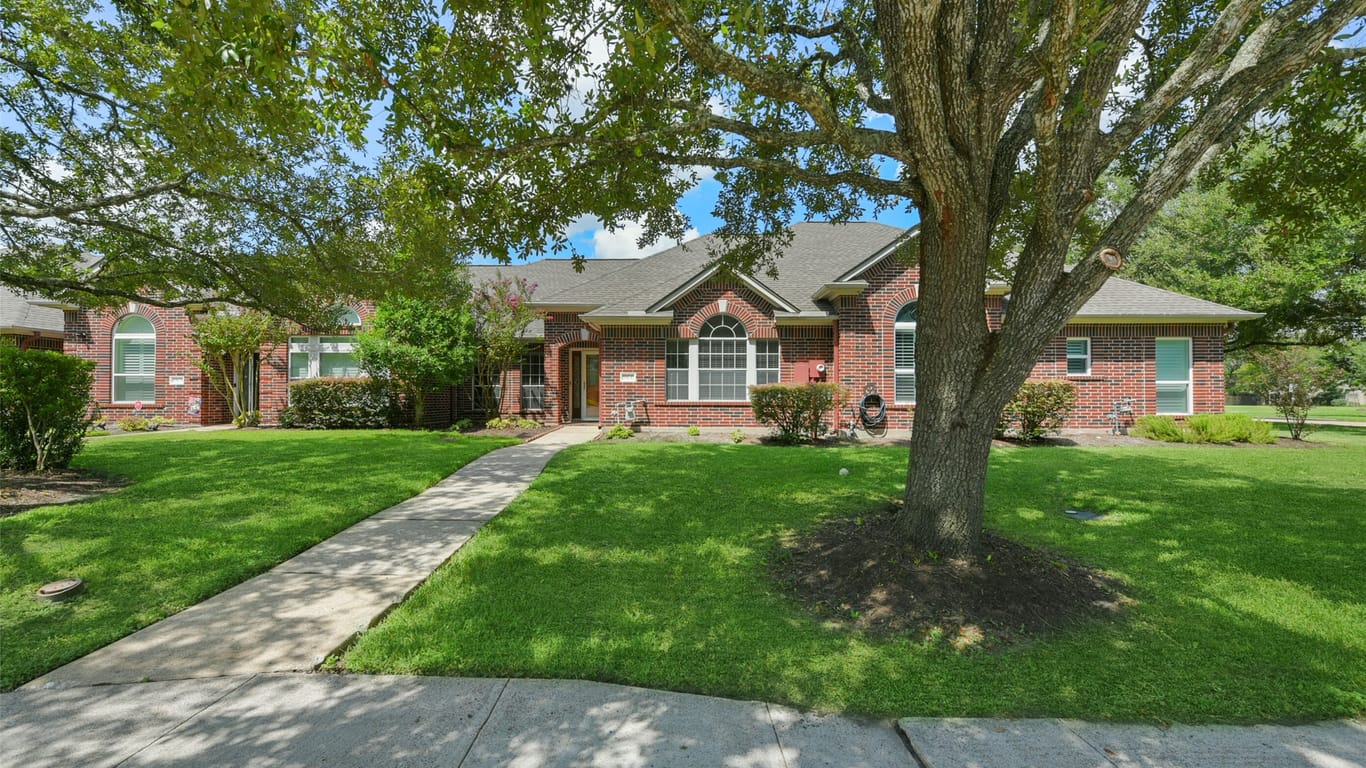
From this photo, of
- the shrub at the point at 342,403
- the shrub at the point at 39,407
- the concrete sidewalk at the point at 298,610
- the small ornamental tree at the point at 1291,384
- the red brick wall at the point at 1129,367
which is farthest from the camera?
the shrub at the point at 342,403

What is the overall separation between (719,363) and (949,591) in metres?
11.2

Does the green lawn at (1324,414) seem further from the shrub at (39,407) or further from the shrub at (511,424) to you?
the shrub at (39,407)

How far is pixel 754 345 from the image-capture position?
584 inches

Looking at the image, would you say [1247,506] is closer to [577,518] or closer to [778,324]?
[577,518]

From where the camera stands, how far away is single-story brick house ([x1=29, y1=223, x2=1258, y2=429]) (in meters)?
14.0

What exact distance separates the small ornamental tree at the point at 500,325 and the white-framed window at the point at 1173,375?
56.0ft

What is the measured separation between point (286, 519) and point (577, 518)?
9.97 feet

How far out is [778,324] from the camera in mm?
14688

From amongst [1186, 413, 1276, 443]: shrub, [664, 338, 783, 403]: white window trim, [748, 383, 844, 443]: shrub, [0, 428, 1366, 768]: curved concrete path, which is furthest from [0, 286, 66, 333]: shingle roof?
[1186, 413, 1276, 443]: shrub

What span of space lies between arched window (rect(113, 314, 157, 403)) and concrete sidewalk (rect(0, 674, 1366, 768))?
19549 mm

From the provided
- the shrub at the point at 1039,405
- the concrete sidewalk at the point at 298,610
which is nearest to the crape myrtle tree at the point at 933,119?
the concrete sidewalk at the point at 298,610

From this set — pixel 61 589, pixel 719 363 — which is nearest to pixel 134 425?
pixel 61 589

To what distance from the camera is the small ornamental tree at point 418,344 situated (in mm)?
14719

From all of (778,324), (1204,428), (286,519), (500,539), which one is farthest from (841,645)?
(1204,428)
